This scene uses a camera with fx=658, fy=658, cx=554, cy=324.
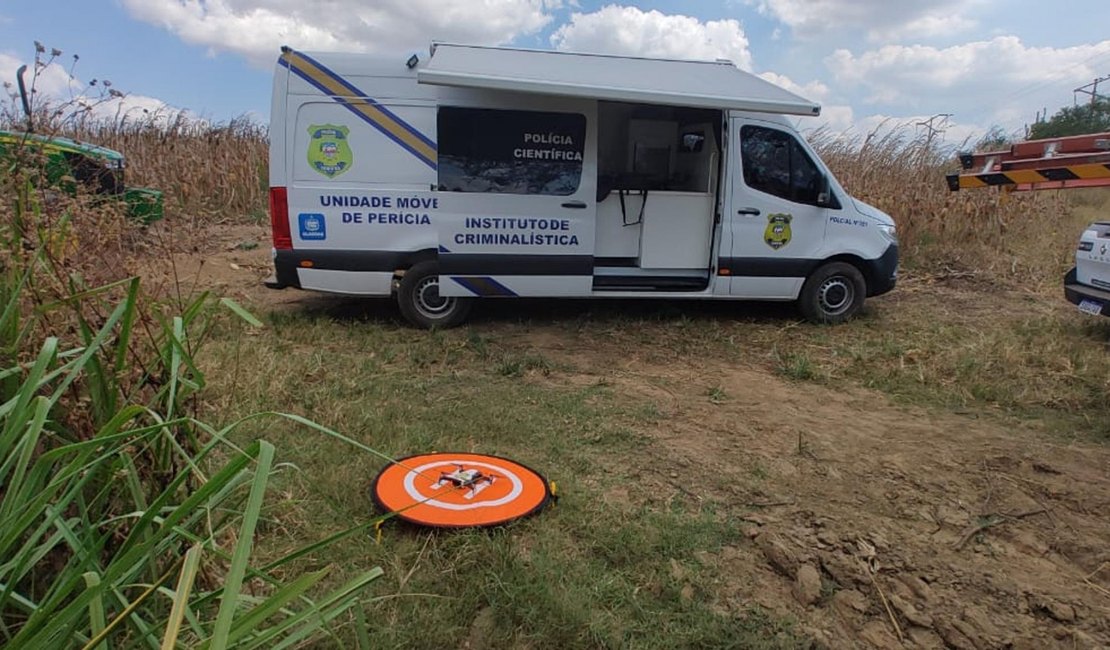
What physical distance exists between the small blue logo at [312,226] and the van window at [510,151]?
1079mm

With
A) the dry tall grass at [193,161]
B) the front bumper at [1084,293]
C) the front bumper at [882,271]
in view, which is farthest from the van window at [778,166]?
the dry tall grass at [193,161]

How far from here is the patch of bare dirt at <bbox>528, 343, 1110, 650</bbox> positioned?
2.49m

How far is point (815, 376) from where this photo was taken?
206 inches

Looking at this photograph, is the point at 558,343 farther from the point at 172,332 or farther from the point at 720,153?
the point at 172,332

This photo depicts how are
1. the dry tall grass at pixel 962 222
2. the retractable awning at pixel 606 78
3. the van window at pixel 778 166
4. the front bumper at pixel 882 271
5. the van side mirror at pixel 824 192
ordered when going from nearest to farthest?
1. the retractable awning at pixel 606 78
2. the van window at pixel 778 166
3. the van side mirror at pixel 824 192
4. the front bumper at pixel 882 271
5. the dry tall grass at pixel 962 222

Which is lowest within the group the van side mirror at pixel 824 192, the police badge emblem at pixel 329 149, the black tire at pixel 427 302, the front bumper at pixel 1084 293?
the black tire at pixel 427 302

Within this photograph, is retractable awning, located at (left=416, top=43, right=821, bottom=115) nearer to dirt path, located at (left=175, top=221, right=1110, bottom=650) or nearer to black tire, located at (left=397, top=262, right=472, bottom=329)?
black tire, located at (left=397, top=262, right=472, bottom=329)

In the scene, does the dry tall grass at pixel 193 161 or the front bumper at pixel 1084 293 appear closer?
the front bumper at pixel 1084 293

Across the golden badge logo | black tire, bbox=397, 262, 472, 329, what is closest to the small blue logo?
black tire, bbox=397, 262, 472, 329

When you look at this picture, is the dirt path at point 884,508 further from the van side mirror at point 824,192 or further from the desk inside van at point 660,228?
the van side mirror at point 824,192

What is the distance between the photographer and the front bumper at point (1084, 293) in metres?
5.63

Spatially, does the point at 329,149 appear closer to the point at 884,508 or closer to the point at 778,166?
the point at 778,166

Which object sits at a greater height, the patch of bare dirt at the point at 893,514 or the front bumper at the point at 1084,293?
the front bumper at the point at 1084,293

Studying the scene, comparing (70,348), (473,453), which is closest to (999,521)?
(473,453)
